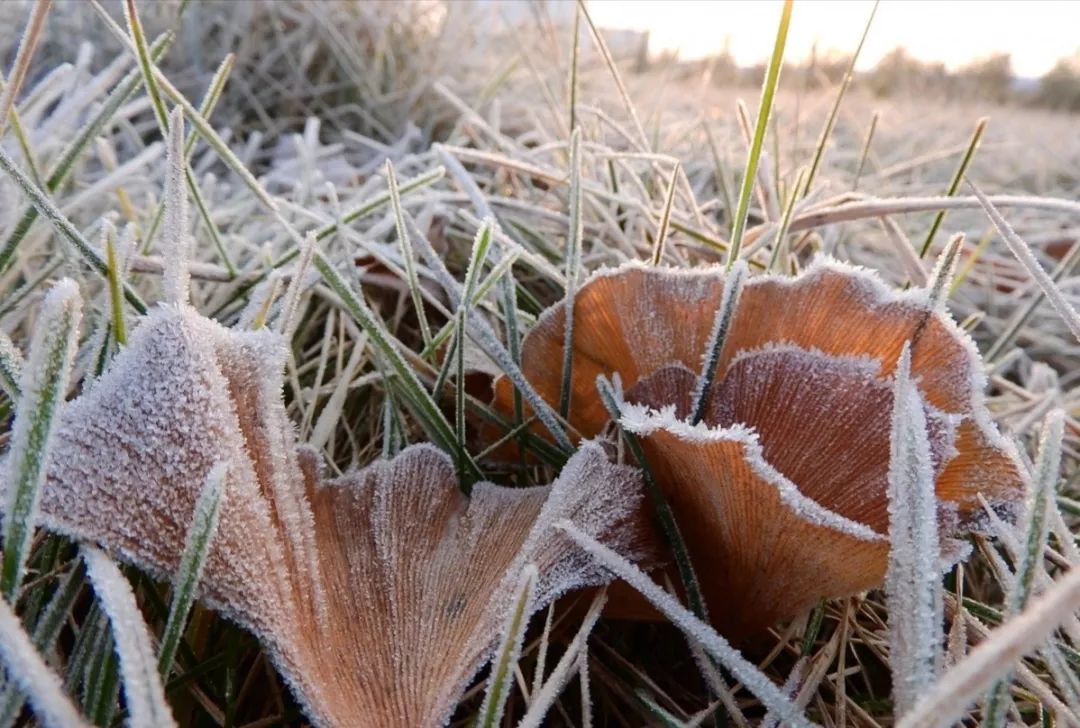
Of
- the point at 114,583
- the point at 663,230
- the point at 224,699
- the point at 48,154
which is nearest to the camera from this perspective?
the point at 114,583

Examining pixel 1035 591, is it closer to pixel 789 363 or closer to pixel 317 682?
pixel 789 363

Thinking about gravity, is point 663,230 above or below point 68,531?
above

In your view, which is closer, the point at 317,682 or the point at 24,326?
the point at 317,682

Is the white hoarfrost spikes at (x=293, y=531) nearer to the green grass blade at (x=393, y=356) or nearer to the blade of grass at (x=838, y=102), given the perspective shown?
the green grass blade at (x=393, y=356)

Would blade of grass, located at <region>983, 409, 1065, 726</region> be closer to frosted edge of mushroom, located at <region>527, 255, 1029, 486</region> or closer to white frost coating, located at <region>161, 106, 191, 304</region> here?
frosted edge of mushroom, located at <region>527, 255, 1029, 486</region>

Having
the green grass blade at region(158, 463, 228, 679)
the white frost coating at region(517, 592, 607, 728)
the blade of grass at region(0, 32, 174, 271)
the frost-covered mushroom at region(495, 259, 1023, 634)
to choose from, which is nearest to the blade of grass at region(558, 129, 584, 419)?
the frost-covered mushroom at region(495, 259, 1023, 634)

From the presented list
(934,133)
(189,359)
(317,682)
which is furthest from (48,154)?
(934,133)

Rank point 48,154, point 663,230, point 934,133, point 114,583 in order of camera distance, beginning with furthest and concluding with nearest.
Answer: point 934,133
point 48,154
point 663,230
point 114,583
